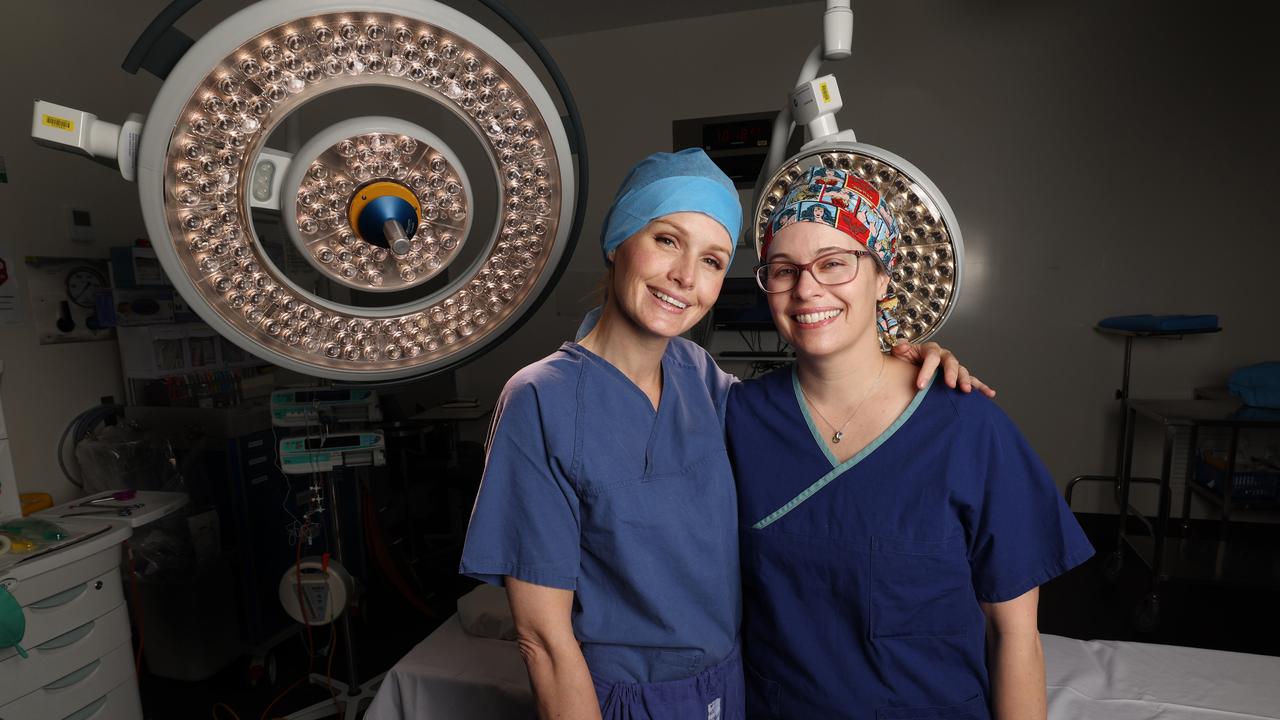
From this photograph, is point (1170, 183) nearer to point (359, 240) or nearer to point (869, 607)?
point (869, 607)

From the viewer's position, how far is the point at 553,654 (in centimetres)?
92

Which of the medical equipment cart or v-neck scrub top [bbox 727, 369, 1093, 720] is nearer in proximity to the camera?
v-neck scrub top [bbox 727, 369, 1093, 720]

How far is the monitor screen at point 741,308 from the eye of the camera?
3414 millimetres

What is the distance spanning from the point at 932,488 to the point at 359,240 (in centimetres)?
84

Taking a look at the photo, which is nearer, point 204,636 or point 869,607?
point 869,607

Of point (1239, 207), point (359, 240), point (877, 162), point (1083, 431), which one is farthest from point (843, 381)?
point (1239, 207)

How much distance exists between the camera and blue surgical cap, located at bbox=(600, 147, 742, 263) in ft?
3.05

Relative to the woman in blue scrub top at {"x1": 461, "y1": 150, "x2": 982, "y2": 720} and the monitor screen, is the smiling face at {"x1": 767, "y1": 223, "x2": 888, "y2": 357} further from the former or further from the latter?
the monitor screen

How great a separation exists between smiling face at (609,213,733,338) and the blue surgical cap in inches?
0.7

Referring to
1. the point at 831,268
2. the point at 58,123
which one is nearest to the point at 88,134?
the point at 58,123

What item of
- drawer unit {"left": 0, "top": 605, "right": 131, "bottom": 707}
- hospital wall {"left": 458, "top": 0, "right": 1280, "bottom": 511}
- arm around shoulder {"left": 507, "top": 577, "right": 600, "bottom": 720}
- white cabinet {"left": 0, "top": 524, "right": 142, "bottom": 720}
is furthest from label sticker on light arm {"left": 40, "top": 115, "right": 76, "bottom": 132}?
hospital wall {"left": 458, "top": 0, "right": 1280, "bottom": 511}

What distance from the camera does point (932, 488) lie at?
100cm

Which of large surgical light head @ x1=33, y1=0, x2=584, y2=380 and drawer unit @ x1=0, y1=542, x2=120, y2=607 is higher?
large surgical light head @ x1=33, y1=0, x2=584, y2=380

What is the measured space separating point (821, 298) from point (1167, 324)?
294 cm
